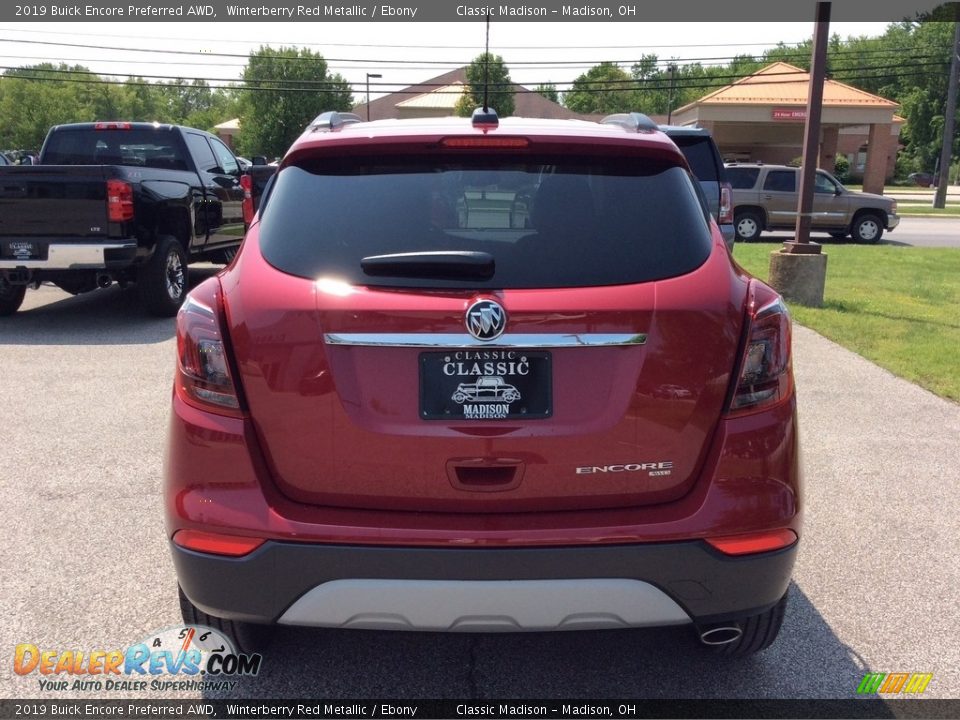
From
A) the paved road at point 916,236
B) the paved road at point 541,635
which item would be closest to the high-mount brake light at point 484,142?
the paved road at point 541,635

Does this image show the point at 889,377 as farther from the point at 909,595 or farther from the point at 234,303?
the point at 234,303

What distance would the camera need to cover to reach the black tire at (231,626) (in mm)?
2752

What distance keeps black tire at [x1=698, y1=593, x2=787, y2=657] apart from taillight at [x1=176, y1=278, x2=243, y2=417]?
5.68ft

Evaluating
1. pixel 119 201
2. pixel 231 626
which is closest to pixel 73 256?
pixel 119 201

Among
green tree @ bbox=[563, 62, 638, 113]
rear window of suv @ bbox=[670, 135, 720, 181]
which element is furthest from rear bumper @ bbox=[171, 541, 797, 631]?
green tree @ bbox=[563, 62, 638, 113]

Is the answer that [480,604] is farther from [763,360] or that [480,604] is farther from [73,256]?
[73,256]

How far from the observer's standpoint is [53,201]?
8.27 metres

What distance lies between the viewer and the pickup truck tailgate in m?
8.22

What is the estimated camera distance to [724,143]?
163 ft

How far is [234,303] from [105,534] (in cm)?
203

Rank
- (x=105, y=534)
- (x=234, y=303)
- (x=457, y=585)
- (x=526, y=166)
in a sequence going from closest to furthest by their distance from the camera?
(x=457, y=585)
(x=234, y=303)
(x=526, y=166)
(x=105, y=534)

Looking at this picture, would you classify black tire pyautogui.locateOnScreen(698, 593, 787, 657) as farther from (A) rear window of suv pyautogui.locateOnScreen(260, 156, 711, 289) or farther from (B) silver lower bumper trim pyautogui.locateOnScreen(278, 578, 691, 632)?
(A) rear window of suv pyautogui.locateOnScreen(260, 156, 711, 289)

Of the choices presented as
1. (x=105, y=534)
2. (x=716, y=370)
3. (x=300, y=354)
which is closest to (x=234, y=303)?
(x=300, y=354)

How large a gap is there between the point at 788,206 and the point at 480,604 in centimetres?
1984
